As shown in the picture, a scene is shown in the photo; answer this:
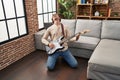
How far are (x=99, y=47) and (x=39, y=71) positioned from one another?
4.41 ft

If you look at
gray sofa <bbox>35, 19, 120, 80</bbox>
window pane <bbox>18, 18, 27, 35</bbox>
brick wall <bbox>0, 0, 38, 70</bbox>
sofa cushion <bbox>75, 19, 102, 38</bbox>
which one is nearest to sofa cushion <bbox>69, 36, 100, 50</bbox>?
gray sofa <bbox>35, 19, 120, 80</bbox>

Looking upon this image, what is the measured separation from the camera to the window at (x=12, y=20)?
269 centimetres

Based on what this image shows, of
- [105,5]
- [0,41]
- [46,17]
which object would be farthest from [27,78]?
[105,5]

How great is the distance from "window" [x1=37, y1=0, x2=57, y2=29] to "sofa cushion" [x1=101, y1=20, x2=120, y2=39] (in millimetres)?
1997

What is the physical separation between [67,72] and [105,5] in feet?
10.9

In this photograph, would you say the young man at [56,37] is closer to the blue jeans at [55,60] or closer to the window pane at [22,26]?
the blue jeans at [55,60]

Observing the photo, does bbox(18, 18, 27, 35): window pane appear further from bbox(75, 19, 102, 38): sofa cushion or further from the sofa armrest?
bbox(75, 19, 102, 38): sofa cushion

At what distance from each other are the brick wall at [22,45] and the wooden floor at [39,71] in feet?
0.50

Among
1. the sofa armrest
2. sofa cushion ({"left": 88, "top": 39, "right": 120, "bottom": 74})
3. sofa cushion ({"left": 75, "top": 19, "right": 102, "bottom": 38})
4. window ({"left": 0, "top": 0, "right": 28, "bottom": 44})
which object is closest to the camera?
sofa cushion ({"left": 88, "top": 39, "right": 120, "bottom": 74})

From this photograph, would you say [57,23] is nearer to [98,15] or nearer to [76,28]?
[76,28]

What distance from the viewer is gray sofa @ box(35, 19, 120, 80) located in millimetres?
2035

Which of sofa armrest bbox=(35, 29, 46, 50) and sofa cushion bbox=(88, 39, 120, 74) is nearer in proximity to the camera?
sofa cushion bbox=(88, 39, 120, 74)

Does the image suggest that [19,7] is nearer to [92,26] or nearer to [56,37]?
[56,37]

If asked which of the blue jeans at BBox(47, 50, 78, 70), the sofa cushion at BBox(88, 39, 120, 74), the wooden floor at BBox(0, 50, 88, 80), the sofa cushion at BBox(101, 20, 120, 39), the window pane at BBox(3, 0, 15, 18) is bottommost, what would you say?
the wooden floor at BBox(0, 50, 88, 80)
